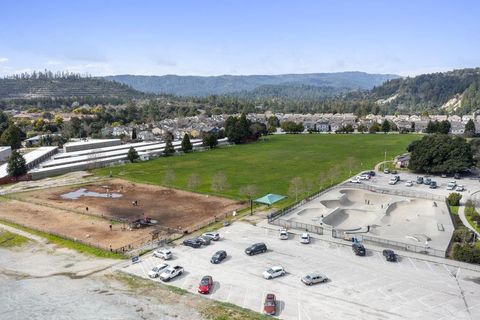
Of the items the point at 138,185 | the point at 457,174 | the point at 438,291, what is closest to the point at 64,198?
the point at 138,185

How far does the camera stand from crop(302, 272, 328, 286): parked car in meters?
28.2

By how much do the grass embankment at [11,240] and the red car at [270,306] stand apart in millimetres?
24773

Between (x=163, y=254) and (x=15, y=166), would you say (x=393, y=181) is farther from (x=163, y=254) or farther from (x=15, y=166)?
(x=15, y=166)

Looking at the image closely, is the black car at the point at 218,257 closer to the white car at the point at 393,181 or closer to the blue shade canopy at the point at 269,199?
the blue shade canopy at the point at 269,199

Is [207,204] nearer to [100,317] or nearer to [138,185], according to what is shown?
[138,185]

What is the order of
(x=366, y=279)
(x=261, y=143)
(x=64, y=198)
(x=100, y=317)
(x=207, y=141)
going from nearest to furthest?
(x=100, y=317) < (x=366, y=279) < (x=64, y=198) < (x=207, y=141) < (x=261, y=143)

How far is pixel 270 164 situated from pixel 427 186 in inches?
1097

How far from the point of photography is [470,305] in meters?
25.6

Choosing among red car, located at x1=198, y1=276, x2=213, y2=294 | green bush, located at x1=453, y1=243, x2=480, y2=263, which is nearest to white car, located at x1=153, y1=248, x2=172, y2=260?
red car, located at x1=198, y1=276, x2=213, y2=294

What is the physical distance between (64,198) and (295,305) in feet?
130

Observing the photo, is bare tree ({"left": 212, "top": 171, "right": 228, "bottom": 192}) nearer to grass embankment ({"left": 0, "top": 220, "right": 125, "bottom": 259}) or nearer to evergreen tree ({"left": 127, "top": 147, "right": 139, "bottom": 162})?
grass embankment ({"left": 0, "top": 220, "right": 125, "bottom": 259})

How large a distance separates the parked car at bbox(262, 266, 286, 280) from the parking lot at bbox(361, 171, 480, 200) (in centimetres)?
3250

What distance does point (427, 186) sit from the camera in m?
57.9

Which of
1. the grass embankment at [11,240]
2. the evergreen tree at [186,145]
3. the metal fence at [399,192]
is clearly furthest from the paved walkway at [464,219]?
the evergreen tree at [186,145]
